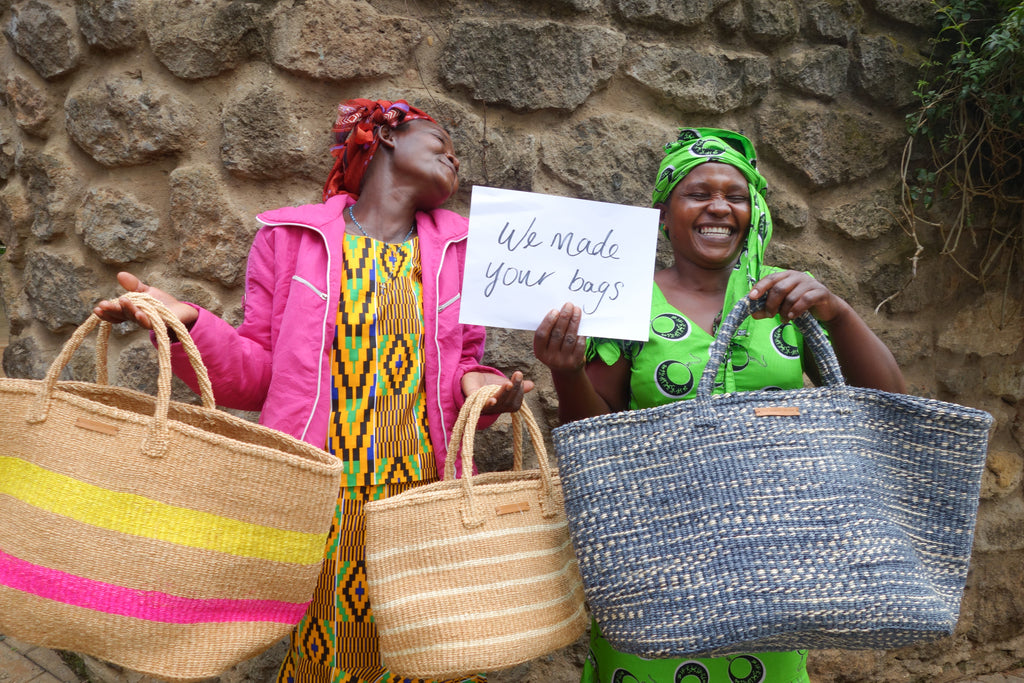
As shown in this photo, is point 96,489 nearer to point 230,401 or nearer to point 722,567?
point 230,401

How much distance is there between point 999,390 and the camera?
240cm

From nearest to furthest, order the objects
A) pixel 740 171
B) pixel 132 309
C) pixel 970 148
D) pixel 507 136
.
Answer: pixel 132 309, pixel 740 171, pixel 507 136, pixel 970 148

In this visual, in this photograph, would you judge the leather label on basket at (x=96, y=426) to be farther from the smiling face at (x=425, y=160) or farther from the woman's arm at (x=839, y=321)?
the woman's arm at (x=839, y=321)

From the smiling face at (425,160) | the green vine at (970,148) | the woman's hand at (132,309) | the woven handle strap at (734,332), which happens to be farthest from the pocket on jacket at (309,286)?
the green vine at (970,148)

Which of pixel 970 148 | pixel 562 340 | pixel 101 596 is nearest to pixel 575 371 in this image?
pixel 562 340

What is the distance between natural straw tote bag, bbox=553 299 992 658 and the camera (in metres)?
1.01

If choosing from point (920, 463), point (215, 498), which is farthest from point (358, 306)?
point (920, 463)

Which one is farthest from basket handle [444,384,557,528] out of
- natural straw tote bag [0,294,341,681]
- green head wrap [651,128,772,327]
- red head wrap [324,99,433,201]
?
red head wrap [324,99,433,201]

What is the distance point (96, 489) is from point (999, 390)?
266 cm

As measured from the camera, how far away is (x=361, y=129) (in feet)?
4.92

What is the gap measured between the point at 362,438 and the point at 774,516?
0.78 meters

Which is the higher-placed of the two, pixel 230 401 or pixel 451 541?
pixel 230 401

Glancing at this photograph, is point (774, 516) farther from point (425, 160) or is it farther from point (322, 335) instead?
point (425, 160)

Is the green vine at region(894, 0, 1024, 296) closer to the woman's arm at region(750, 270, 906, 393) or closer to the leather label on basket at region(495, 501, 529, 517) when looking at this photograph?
the woman's arm at region(750, 270, 906, 393)
